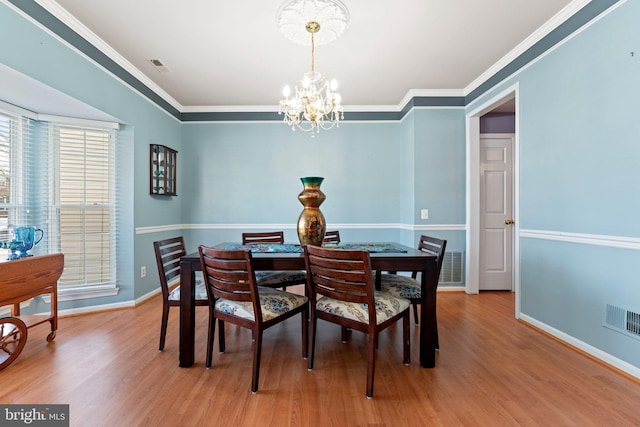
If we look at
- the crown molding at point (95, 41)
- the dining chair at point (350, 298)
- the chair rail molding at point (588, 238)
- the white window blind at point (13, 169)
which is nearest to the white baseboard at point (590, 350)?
the chair rail molding at point (588, 238)

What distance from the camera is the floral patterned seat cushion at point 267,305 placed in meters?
1.74

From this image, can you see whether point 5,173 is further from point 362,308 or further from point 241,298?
point 362,308

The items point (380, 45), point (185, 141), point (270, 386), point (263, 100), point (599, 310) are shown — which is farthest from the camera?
point (185, 141)

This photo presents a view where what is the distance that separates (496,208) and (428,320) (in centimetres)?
256

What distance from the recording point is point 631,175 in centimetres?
181

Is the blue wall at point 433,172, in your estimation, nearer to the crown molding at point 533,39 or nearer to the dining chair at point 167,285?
the crown molding at point 533,39

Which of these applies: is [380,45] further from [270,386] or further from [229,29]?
[270,386]

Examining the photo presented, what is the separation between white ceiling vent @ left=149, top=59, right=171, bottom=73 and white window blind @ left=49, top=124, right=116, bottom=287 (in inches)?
31.7

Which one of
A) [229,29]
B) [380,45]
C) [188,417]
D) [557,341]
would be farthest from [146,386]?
[380,45]

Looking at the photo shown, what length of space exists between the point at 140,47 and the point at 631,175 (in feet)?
12.8

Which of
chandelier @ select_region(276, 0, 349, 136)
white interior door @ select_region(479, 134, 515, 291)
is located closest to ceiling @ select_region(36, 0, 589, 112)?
chandelier @ select_region(276, 0, 349, 136)

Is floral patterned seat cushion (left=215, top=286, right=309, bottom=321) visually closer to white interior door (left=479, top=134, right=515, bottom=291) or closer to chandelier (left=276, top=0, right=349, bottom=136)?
chandelier (left=276, top=0, right=349, bottom=136)

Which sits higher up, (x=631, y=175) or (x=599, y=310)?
(x=631, y=175)

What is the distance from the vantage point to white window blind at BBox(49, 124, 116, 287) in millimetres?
2812
